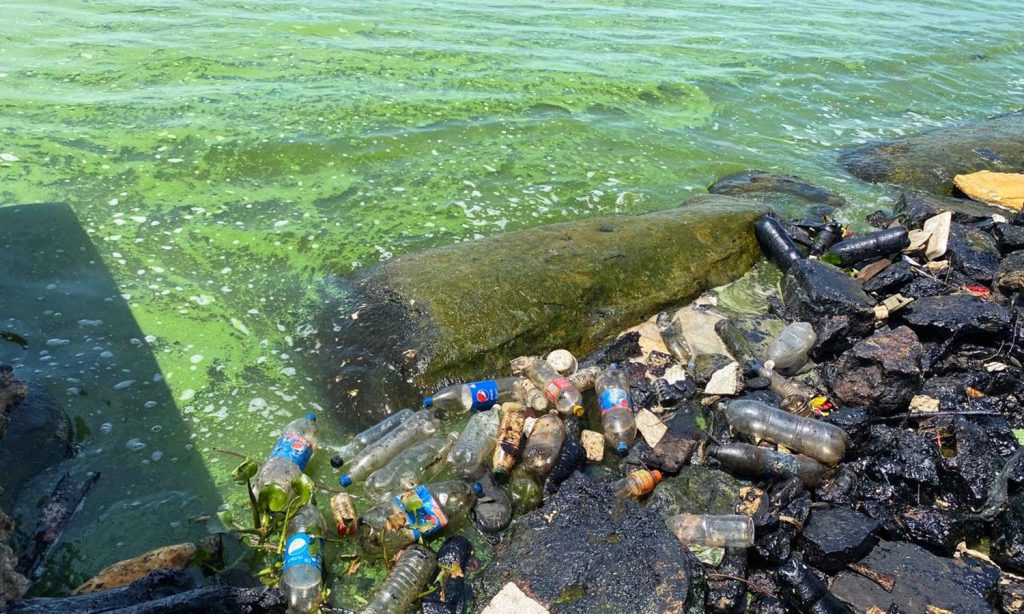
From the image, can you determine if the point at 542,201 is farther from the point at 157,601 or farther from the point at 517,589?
the point at 157,601

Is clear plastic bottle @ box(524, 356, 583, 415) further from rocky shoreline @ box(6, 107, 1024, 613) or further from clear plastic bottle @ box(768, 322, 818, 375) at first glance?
clear plastic bottle @ box(768, 322, 818, 375)

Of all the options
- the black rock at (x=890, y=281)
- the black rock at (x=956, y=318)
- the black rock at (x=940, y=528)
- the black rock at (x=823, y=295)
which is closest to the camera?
the black rock at (x=940, y=528)

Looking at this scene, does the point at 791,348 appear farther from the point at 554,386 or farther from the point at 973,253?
the point at 973,253

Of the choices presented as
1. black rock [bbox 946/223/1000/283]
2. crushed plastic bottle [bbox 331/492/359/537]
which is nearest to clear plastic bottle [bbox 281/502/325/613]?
crushed plastic bottle [bbox 331/492/359/537]

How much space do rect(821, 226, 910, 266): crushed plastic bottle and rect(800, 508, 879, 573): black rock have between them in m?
3.28

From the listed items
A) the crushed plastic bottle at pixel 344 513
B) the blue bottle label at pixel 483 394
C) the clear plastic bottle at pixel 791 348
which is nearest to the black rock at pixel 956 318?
the clear plastic bottle at pixel 791 348

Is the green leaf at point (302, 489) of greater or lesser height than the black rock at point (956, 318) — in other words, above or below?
below

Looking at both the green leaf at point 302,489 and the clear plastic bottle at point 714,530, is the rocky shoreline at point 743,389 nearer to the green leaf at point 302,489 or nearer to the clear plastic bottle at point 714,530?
the clear plastic bottle at point 714,530

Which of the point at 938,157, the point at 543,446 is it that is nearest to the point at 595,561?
the point at 543,446

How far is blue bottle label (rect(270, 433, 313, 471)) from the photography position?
3869 millimetres

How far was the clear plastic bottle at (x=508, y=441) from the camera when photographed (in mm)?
3902

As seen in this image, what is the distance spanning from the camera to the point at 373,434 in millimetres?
4199

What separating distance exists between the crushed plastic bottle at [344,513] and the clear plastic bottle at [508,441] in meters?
0.85

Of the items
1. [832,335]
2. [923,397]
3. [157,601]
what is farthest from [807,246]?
[157,601]
